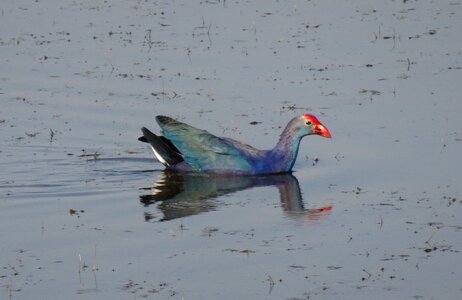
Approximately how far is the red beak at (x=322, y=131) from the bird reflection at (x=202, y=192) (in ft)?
1.96

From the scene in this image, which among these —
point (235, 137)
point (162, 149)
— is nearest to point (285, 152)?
point (235, 137)

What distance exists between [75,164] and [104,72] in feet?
11.8

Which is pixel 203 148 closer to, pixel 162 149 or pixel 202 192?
pixel 162 149

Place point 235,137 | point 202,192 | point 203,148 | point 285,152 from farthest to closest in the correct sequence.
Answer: point 235,137, point 203,148, point 285,152, point 202,192

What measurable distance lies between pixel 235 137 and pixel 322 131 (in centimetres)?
127

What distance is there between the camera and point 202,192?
14023 millimetres

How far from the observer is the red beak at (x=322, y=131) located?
14914 millimetres

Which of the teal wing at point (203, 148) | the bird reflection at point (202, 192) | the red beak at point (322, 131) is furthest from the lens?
the red beak at point (322, 131)

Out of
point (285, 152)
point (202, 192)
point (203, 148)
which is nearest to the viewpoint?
point (202, 192)

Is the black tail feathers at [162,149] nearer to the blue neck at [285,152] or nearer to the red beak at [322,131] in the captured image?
the blue neck at [285,152]

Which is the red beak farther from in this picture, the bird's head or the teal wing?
the teal wing

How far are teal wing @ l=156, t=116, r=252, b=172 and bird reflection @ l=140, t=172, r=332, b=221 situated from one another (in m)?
0.13

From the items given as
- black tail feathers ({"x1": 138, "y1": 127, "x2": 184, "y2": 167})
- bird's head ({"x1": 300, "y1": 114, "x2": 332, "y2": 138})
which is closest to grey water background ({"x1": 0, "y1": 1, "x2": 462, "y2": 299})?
black tail feathers ({"x1": 138, "y1": 127, "x2": 184, "y2": 167})

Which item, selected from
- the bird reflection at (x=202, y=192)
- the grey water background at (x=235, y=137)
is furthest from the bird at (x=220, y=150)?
the grey water background at (x=235, y=137)
